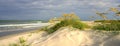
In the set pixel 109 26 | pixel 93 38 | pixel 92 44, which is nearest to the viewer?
pixel 92 44

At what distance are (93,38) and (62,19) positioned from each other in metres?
4.37

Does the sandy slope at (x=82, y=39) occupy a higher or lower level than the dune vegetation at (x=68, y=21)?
higher

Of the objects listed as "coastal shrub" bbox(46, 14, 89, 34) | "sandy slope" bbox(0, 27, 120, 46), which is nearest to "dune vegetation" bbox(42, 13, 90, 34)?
"coastal shrub" bbox(46, 14, 89, 34)

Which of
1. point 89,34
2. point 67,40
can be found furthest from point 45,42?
point 89,34

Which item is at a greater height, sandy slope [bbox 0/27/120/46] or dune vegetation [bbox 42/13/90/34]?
sandy slope [bbox 0/27/120/46]

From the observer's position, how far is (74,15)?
11.5 metres

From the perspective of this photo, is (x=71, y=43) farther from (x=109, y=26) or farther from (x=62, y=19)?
(x=62, y=19)

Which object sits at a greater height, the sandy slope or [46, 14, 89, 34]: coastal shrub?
the sandy slope

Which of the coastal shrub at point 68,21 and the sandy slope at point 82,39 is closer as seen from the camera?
the sandy slope at point 82,39

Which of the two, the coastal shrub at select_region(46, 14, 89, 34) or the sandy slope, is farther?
the coastal shrub at select_region(46, 14, 89, 34)

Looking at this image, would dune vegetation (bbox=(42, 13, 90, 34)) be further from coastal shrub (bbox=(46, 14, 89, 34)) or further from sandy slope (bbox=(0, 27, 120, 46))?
sandy slope (bbox=(0, 27, 120, 46))

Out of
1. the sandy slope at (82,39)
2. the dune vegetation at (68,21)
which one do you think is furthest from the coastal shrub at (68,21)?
the sandy slope at (82,39)

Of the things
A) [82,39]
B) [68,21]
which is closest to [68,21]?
[68,21]

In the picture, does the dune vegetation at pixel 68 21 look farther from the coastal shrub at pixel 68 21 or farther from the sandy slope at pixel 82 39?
the sandy slope at pixel 82 39
